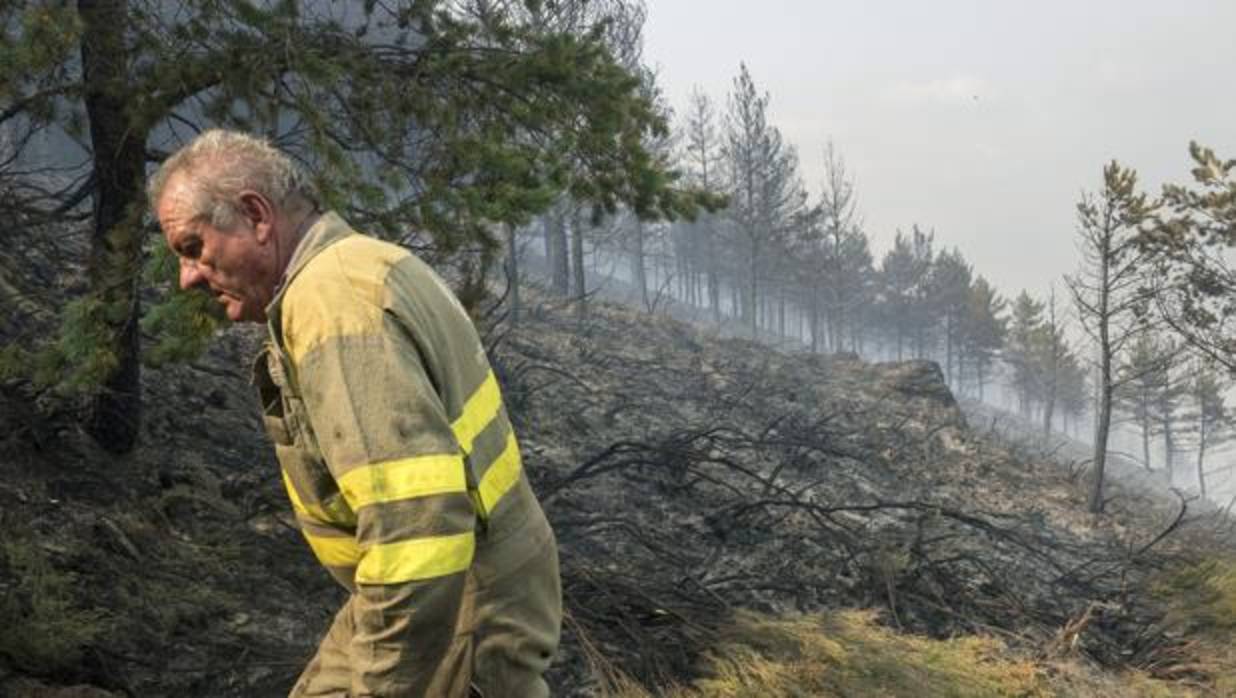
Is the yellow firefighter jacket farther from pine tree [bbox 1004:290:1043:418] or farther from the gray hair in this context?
pine tree [bbox 1004:290:1043:418]

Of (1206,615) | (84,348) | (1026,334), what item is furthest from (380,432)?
(1026,334)

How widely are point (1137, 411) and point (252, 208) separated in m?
51.4

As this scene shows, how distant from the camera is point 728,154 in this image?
33250 millimetres

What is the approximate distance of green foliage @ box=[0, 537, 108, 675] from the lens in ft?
10.3

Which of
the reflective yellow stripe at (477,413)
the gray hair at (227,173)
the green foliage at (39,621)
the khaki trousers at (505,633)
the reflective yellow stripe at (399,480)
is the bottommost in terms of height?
the green foliage at (39,621)

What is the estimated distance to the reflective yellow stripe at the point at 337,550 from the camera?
5.84ft

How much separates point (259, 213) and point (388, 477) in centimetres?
65

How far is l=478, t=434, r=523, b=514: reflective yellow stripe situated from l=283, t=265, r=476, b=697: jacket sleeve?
209 mm

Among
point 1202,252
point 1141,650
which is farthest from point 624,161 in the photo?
point 1202,252

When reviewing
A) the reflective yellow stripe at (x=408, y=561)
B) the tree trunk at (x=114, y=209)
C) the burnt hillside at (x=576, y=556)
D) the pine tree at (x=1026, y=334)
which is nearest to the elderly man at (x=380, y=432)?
the reflective yellow stripe at (x=408, y=561)

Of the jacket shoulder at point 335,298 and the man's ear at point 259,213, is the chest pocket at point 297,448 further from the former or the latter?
the man's ear at point 259,213

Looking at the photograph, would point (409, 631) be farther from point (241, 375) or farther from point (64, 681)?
point (241, 375)

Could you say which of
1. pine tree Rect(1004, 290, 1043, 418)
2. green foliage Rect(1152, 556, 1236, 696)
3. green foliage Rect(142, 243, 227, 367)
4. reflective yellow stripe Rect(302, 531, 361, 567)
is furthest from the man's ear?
pine tree Rect(1004, 290, 1043, 418)

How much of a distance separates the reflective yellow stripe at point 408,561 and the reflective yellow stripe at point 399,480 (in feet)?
0.26
